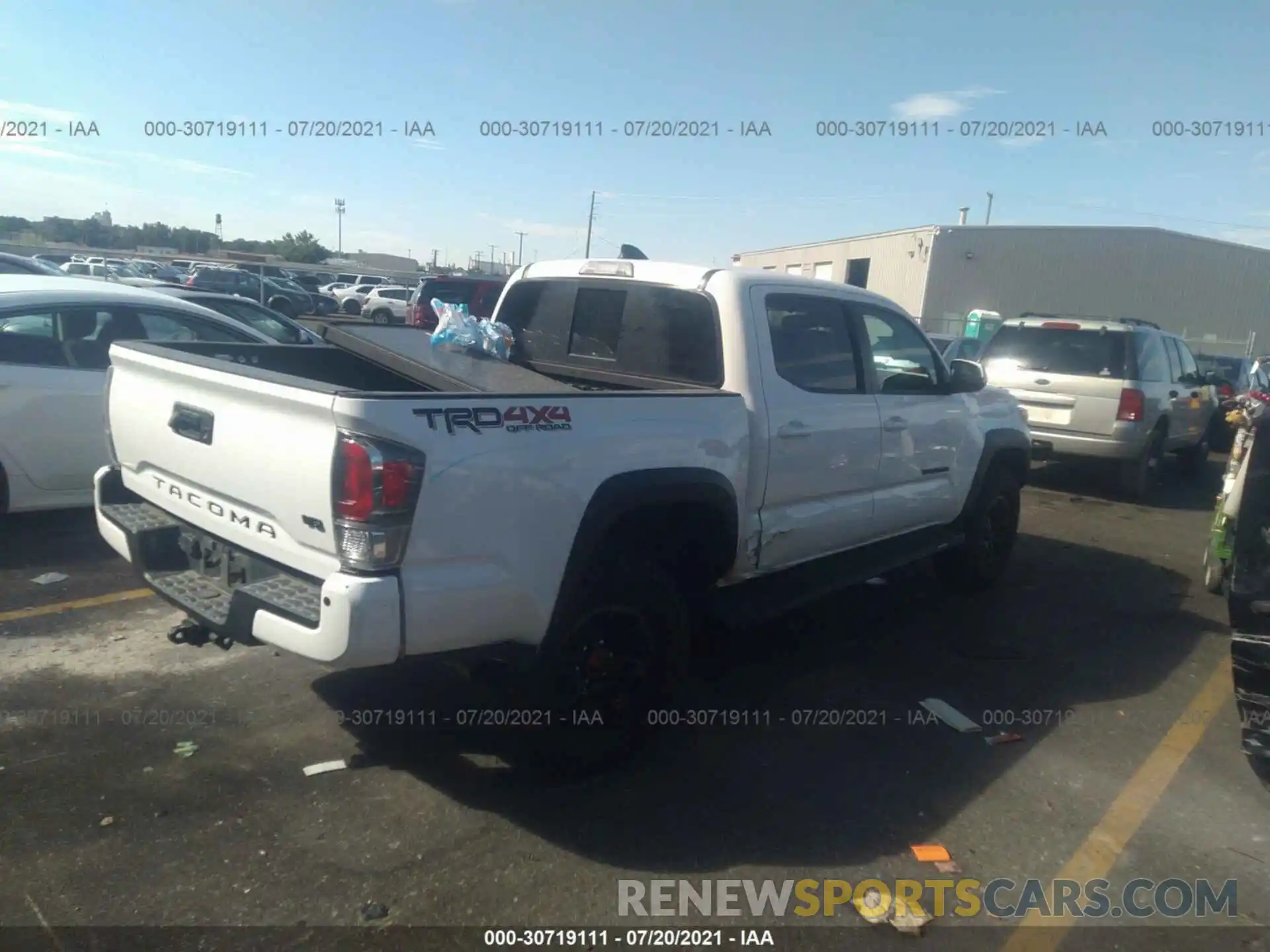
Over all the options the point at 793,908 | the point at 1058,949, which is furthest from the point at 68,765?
the point at 1058,949

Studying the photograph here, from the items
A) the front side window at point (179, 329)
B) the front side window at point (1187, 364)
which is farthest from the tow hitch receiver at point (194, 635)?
the front side window at point (1187, 364)

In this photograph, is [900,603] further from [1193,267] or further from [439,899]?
[1193,267]

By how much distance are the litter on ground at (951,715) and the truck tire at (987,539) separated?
182 centimetres

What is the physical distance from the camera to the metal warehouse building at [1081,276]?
33.0 meters

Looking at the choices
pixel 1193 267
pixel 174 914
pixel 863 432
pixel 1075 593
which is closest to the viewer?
pixel 174 914

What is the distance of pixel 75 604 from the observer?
5.16 metres

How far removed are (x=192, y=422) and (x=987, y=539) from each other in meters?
5.25

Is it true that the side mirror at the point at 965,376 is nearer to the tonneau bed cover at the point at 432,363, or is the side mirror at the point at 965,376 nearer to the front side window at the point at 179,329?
the tonneau bed cover at the point at 432,363

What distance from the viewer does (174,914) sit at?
2.78 meters

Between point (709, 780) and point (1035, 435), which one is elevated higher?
point (1035, 435)

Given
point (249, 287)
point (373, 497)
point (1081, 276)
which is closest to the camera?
point (373, 497)

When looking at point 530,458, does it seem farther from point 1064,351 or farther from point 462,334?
point 1064,351

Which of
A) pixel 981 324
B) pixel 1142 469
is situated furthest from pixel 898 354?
pixel 981 324

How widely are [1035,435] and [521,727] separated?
793 centimetres
